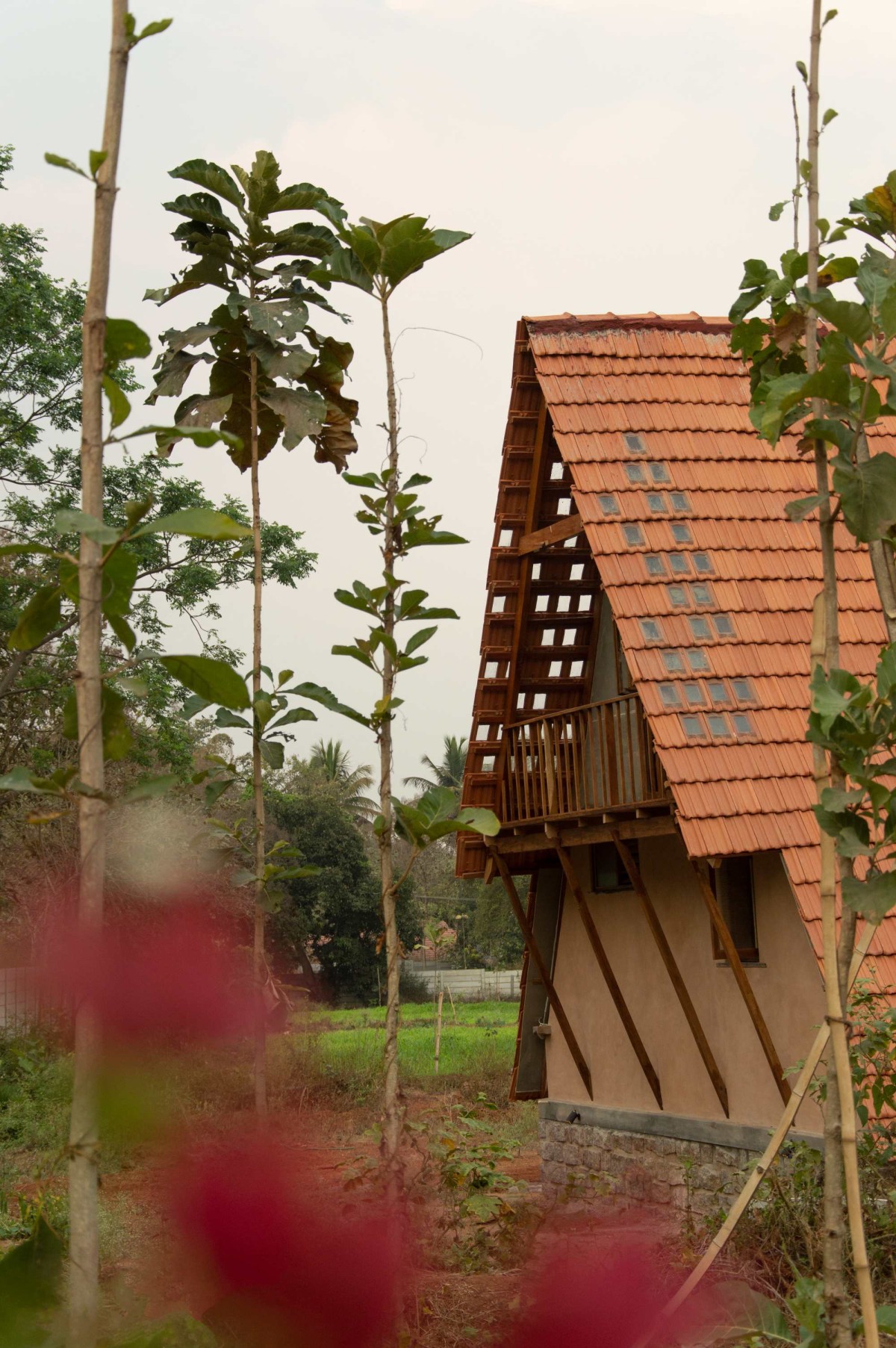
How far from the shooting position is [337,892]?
32906 millimetres

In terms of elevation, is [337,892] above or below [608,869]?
below

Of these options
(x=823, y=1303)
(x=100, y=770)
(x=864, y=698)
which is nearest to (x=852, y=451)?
(x=864, y=698)

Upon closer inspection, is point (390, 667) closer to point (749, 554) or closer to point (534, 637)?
point (749, 554)

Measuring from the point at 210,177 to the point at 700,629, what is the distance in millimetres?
4950

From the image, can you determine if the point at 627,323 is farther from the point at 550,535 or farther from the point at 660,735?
the point at 660,735

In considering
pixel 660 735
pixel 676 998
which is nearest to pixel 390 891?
pixel 660 735

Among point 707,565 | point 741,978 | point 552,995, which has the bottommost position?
point 552,995

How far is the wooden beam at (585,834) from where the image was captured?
9.48m

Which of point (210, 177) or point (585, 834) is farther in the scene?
point (585, 834)

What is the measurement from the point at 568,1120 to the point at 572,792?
11.4 ft

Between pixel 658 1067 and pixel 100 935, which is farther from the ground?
pixel 100 935

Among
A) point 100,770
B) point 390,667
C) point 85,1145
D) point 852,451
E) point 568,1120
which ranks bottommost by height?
point 568,1120

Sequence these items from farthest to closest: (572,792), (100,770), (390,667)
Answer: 1. (572,792)
2. (390,667)
3. (100,770)

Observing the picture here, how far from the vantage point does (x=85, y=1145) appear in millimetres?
1321
